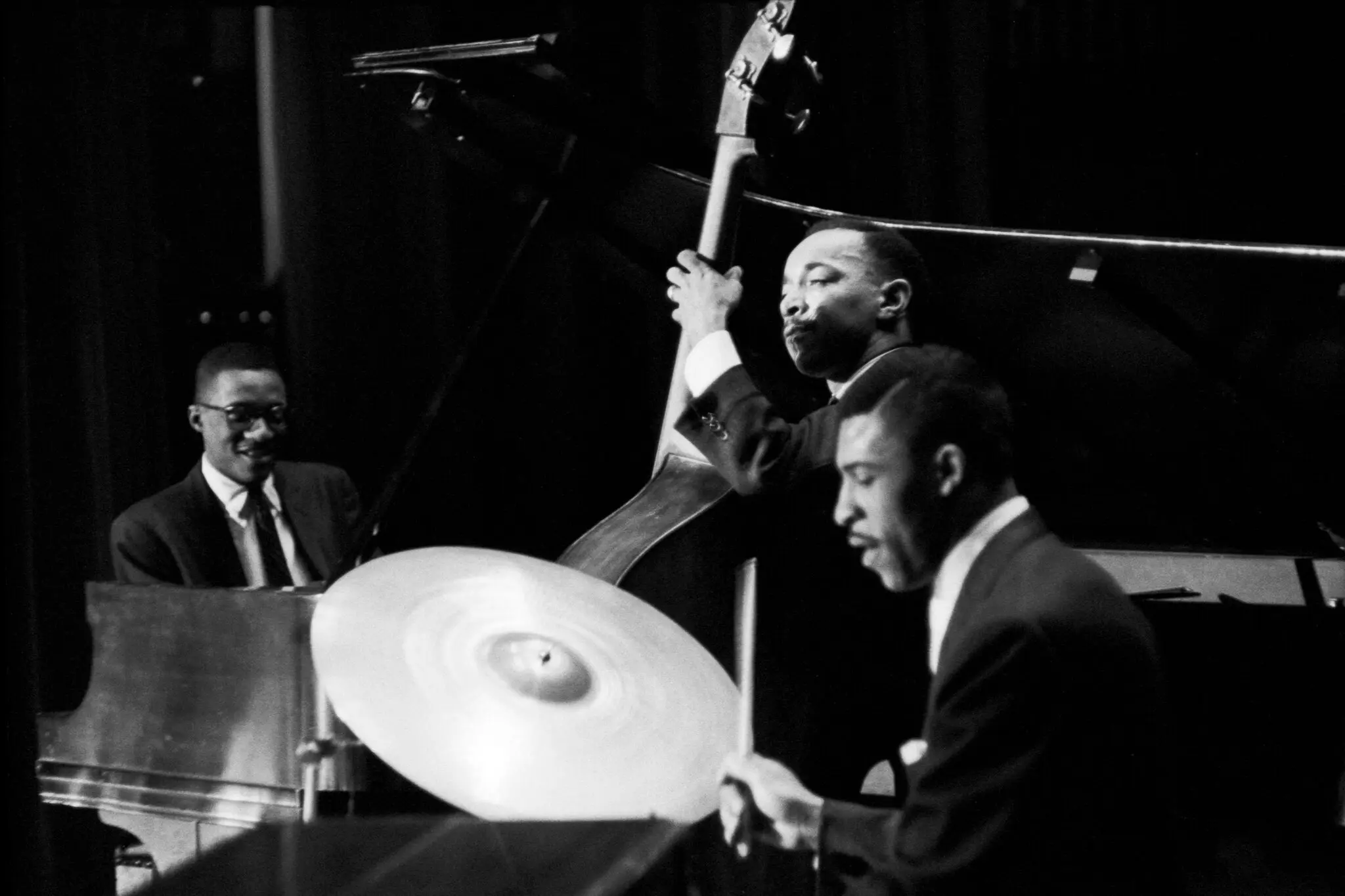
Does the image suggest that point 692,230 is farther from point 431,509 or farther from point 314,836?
point 314,836

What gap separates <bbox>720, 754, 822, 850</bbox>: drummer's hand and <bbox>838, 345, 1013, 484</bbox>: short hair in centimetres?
39

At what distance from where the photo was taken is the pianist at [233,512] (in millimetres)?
3336

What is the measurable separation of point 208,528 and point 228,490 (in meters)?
0.12

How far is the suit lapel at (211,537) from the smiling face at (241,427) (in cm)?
7

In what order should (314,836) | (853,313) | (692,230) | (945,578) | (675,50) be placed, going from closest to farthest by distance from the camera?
(945,578), (853,313), (314,836), (692,230), (675,50)

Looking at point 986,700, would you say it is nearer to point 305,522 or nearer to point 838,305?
point 838,305

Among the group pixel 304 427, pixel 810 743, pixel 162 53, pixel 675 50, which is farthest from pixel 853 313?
pixel 162 53

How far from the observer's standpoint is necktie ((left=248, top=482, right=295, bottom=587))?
353cm

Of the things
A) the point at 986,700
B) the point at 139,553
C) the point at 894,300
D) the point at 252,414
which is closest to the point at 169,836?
the point at 139,553

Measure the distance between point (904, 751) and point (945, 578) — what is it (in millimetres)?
206

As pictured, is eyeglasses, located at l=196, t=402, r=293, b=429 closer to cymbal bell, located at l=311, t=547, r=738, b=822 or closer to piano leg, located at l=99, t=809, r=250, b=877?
piano leg, located at l=99, t=809, r=250, b=877

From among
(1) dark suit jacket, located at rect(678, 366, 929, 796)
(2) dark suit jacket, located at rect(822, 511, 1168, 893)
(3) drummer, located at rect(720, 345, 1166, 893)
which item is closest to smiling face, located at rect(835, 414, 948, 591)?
(3) drummer, located at rect(720, 345, 1166, 893)

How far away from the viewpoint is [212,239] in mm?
3834

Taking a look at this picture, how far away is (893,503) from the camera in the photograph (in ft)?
5.16
